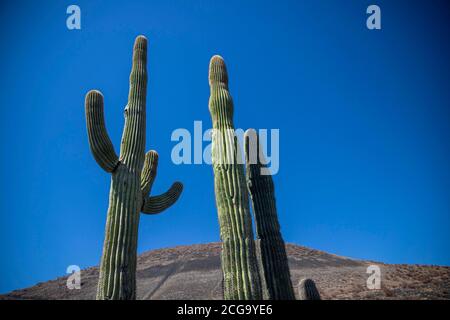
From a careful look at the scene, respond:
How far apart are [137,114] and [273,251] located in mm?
3765

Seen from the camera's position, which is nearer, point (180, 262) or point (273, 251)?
point (273, 251)

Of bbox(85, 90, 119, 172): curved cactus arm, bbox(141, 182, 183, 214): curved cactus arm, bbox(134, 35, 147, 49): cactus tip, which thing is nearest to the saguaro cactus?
bbox(141, 182, 183, 214): curved cactus arm

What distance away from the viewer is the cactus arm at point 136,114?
6.88m

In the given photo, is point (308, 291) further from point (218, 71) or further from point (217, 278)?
point (217, 278)

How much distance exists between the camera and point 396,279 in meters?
19.6

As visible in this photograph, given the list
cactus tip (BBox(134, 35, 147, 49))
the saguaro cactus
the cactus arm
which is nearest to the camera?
the saguaro cactus

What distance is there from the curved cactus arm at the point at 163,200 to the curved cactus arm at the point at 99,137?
124cm

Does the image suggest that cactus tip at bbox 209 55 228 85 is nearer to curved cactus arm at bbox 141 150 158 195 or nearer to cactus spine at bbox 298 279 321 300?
curved cactus arm at bbox 141 150 158 195

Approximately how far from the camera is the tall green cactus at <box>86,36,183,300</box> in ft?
19.3

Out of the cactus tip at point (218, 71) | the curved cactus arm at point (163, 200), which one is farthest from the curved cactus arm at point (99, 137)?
the cactus tip at point (218, 71)

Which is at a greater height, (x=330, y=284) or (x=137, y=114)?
(x=137, y=114)
